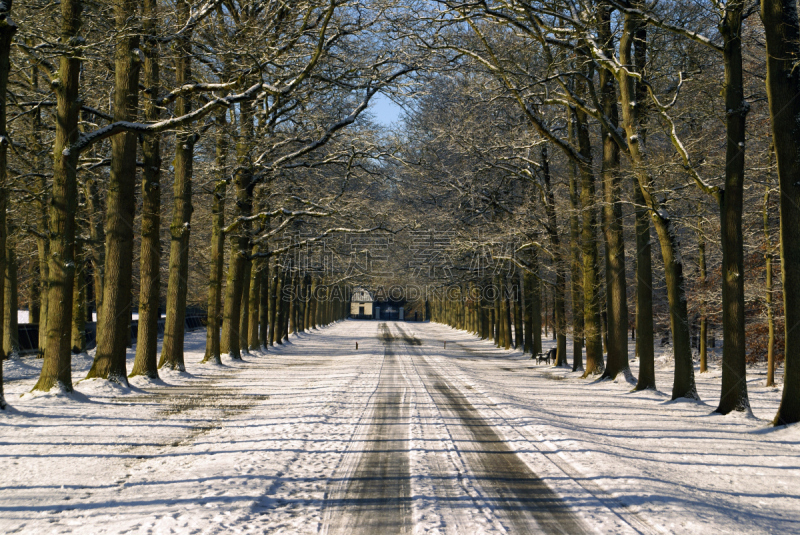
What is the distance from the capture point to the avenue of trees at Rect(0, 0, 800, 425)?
39.7ft

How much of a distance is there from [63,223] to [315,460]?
A: 25.1 feet

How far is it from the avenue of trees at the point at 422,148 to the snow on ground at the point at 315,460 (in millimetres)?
1717

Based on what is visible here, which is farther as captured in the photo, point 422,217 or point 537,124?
point 422,217

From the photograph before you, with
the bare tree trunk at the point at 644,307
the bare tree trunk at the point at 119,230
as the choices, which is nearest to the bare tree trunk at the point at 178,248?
the bare tree trunk at the point at 119,230

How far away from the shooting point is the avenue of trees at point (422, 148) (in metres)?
12.1

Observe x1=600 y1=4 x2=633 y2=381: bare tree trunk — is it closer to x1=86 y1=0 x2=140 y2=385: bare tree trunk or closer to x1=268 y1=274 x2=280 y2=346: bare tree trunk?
x1=86 y1=0 x2=140 y2=385: bare tree trunk

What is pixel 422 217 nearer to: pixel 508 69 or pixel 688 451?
pixel 508 69

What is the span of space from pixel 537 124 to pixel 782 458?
452 inches

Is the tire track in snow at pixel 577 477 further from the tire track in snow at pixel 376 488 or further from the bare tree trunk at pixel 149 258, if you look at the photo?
the bare tree trunk at pixel 149 258

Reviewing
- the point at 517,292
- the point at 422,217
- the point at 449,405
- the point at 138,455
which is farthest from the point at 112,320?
the point at 517,292

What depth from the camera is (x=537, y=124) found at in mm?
17766

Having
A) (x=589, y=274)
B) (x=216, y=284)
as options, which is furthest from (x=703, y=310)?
(x=216, y=284)

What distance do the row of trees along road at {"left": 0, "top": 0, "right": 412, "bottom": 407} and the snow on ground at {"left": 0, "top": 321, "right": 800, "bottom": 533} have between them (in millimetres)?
3002

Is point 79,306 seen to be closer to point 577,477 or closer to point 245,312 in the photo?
point 245,312
